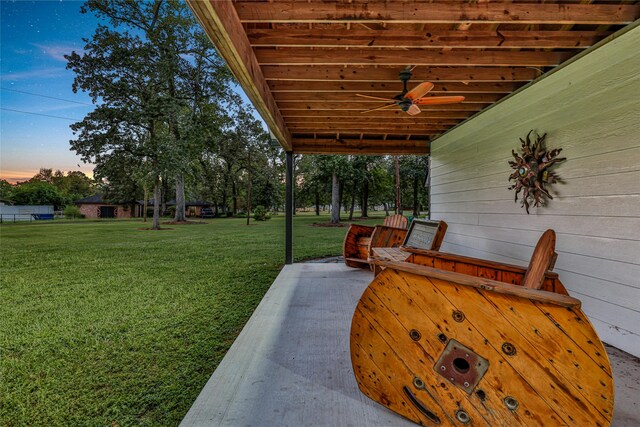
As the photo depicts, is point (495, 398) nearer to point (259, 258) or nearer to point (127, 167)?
point (259, 258)

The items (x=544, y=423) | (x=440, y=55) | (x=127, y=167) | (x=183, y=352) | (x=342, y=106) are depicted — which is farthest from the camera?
(x=127, y=167)

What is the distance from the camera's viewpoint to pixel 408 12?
1.98m

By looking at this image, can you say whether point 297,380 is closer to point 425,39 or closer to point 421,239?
point 421,239

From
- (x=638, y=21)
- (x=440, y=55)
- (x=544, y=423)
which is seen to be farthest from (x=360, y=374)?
(x=638, y=21)

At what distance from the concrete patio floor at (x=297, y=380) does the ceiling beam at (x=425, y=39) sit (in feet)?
7.72

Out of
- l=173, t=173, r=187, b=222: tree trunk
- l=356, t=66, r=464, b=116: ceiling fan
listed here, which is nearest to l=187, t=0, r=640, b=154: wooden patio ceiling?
l=356, t=66, r=464, b=116: ceiling fan

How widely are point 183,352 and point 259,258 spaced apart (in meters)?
4.37

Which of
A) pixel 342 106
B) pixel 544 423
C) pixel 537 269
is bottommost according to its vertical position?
pixel 544 423

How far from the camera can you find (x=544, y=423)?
1.16 metres

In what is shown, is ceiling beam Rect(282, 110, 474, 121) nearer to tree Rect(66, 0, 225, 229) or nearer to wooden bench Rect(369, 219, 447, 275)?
wooden bench Rect(369, 219, 447, 275)

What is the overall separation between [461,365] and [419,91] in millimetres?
2428

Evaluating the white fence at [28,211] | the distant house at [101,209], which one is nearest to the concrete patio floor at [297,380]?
the white fence at [28,211]

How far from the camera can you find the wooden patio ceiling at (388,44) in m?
1.98

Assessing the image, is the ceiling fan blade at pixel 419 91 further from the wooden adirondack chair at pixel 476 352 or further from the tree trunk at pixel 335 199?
the tree trunk at pixel 335 199
